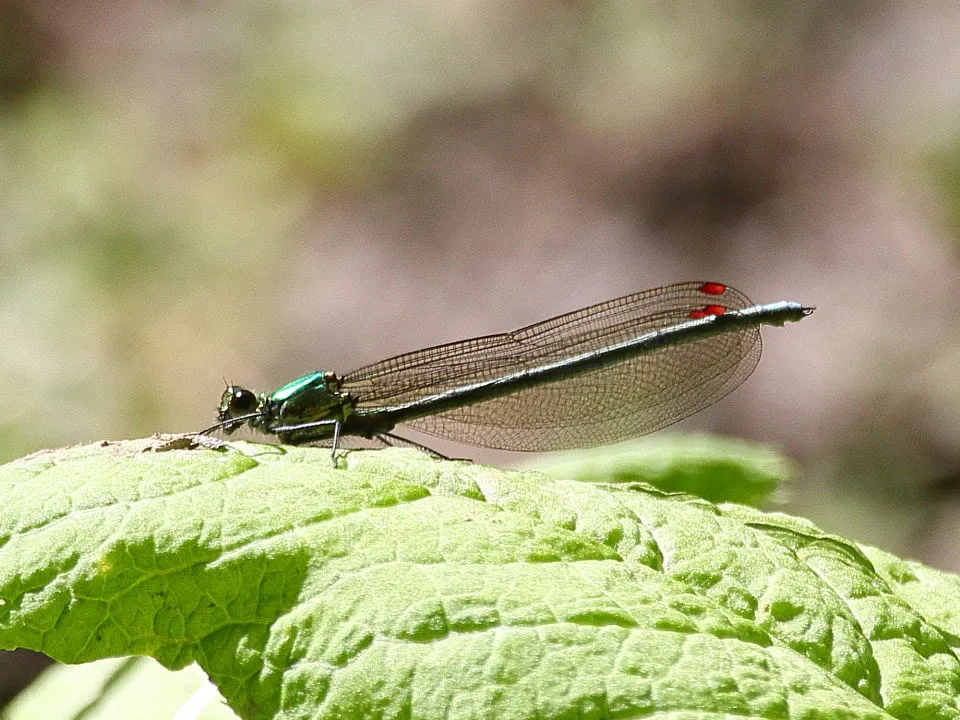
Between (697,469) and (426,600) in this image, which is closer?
(426,600)

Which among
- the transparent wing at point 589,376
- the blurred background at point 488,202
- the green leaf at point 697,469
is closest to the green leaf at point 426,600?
the green leaf at point 697,469

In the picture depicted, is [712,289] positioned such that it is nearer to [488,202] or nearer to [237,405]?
[237,405]

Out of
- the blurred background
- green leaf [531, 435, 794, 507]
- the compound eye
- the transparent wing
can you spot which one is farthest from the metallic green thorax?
the blurred background

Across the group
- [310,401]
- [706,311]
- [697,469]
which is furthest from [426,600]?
[706,311]

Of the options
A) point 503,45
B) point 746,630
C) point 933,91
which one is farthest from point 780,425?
Result: point 746,630

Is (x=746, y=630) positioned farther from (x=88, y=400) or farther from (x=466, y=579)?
(x=88, y=400)

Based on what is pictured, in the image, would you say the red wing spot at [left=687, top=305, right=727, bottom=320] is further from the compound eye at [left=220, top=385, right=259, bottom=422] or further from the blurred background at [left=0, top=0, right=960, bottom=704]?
the blurred background at [left=0, top=0, right=960, bottom=704]
